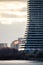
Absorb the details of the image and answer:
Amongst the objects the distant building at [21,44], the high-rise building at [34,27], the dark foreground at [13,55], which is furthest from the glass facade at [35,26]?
the dark foreground at [13,55]

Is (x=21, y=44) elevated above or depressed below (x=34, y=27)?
below

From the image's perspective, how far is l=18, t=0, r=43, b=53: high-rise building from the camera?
525 centimetres

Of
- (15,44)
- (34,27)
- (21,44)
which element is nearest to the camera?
(15,44)

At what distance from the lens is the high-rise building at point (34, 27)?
5.25 metres

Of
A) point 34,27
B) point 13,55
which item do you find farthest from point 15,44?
point 34,27

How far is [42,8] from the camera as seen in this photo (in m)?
5.64

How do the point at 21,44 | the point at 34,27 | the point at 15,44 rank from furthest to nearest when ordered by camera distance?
the point at 34,27 → the point at 21,44 → the point at 15,44

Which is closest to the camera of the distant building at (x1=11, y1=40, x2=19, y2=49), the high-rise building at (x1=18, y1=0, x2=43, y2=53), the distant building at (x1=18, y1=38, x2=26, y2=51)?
the distant building at (x1=11, y1=40, x2=19, y2=49)

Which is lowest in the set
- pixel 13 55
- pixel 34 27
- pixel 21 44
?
pixel 13 55

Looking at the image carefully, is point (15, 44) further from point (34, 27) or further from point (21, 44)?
point (34, 27)

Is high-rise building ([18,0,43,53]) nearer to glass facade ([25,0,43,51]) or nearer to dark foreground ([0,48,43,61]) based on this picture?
glass facade ([25,0,43,51])

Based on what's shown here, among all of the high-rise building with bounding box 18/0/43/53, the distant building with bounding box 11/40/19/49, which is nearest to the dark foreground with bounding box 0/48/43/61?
the distant building with bounding box 11/40/19/49

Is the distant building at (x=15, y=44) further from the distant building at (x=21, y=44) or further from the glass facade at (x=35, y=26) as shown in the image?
the glass facade at (x=35, y=26)

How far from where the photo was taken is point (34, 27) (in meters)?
5.55
